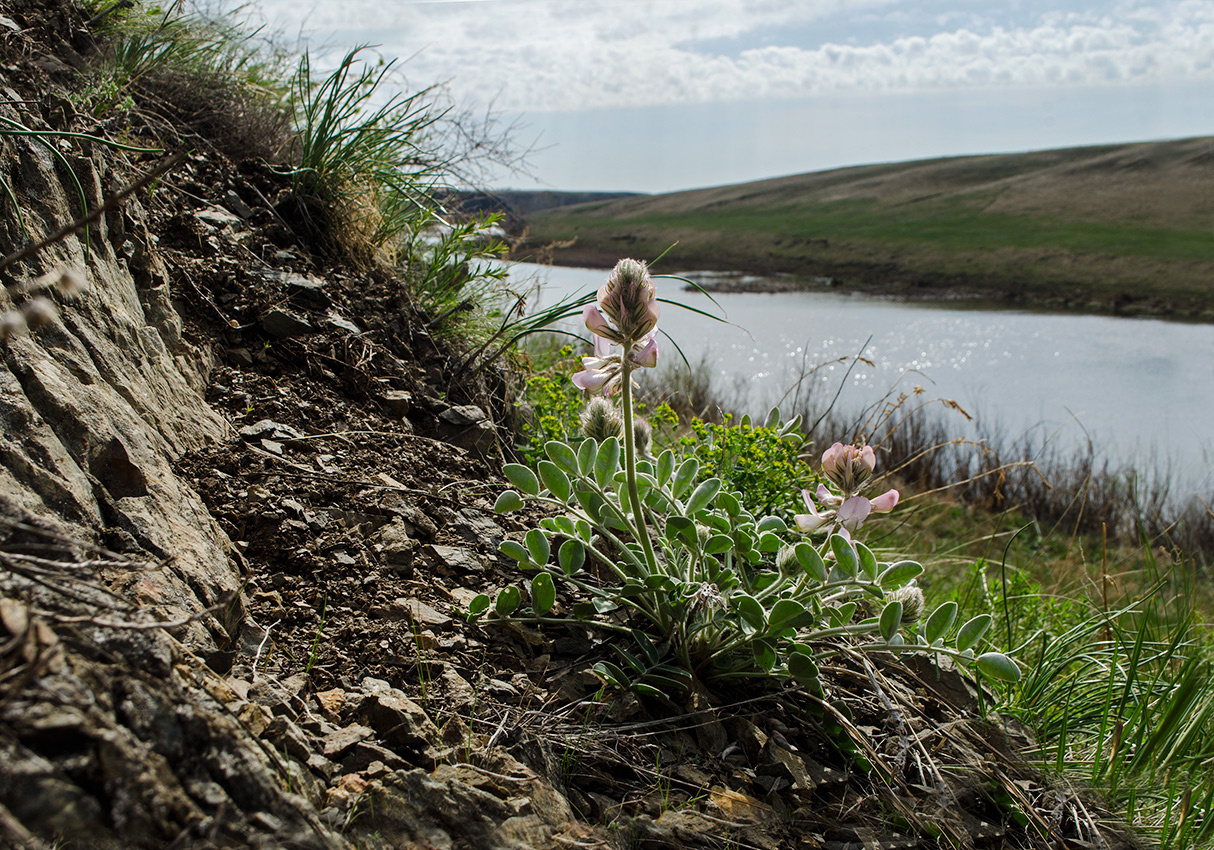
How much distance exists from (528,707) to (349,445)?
3.95 feet

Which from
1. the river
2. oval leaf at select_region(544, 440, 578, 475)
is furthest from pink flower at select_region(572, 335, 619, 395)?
the river

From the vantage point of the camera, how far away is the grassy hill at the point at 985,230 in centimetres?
3080

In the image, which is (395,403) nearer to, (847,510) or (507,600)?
(507,600)

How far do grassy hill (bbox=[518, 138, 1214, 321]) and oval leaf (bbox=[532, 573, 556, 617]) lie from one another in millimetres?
18522

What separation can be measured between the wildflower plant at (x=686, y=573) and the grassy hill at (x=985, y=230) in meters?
18.4

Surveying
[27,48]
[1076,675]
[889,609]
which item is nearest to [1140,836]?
[1076,675]

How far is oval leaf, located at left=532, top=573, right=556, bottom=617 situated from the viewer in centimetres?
187

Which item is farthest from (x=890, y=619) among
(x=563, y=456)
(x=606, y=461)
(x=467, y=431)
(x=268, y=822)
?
(x=467, y=431)

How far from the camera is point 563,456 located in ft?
6.31

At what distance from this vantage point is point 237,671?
59.3 inches

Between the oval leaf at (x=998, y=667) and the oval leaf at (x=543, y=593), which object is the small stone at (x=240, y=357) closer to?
the oval leaf at (x=543, y=593)

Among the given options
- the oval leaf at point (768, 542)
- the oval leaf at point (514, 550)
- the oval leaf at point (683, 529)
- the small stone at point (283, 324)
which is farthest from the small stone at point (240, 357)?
the oval leaf at point (768, 542)

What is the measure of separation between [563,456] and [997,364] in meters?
16.4

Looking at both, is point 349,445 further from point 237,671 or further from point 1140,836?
point 1140,836
